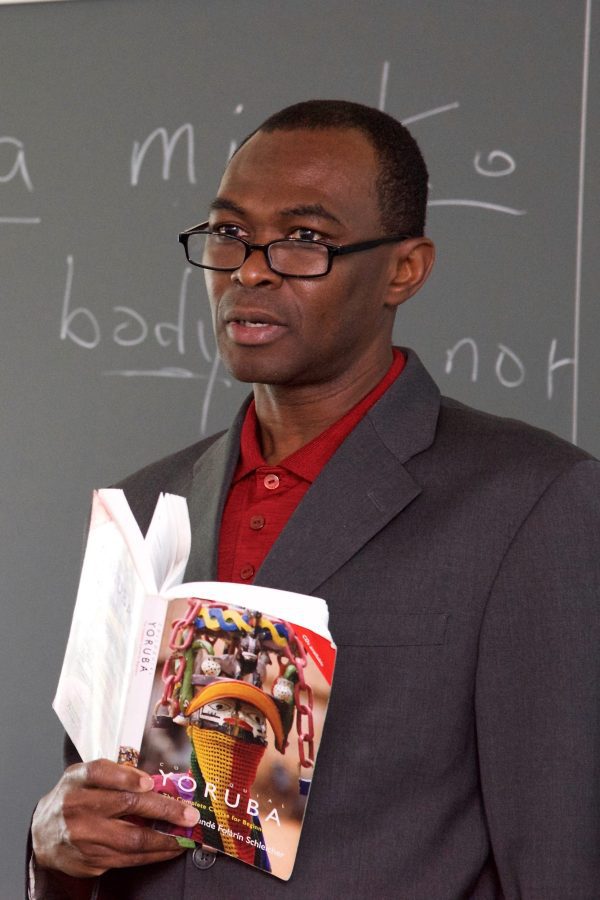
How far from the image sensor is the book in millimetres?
914

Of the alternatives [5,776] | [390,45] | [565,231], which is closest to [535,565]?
[565,231]

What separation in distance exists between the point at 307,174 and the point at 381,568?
39cm

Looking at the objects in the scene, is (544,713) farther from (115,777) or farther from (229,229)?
(229,229)

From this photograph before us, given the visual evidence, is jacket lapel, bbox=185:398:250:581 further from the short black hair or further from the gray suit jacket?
the short black hair

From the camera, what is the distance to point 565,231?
78.4 inches

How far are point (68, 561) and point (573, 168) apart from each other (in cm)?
113

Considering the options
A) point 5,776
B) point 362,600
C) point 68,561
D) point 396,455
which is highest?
point 396,455

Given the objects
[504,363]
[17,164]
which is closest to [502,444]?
[504,363]

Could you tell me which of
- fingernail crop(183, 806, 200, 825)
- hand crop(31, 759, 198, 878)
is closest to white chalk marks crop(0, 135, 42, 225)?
hand crop(31, 759, 198, 878)

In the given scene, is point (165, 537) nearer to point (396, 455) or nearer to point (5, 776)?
point (396, 455)

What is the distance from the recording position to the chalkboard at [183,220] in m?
2.00

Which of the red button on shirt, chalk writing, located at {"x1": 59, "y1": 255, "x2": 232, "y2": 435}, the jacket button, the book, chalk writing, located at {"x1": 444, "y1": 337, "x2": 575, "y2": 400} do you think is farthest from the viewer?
chalk writing, located at {"x1": 59, "y1": 255, "x2": 232, "y2": 435}

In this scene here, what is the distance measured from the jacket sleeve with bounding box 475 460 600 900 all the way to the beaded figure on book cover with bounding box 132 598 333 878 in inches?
6.9

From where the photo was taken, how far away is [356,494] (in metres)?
1.13
